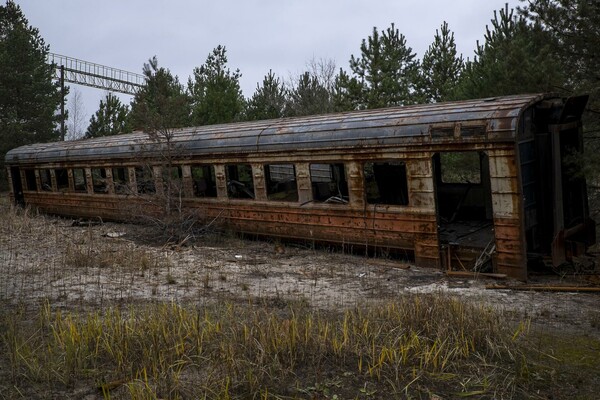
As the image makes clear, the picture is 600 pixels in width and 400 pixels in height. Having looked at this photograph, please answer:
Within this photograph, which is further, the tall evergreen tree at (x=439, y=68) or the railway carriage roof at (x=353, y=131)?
the tall evergreen tree at (x=439, y=68)

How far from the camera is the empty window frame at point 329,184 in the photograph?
38.1 feet

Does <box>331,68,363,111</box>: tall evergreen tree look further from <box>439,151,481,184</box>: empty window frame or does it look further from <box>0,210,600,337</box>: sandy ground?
<box>0,210,600,337</box>: sandy ground

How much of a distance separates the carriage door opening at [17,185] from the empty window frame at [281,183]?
12365 millimetres

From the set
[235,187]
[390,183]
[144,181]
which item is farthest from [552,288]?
[144,181]

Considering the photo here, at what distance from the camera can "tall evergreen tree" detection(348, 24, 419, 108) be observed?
75.0ft

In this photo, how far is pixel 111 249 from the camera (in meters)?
11.8

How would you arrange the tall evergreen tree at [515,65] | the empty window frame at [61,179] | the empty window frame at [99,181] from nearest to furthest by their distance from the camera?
1. the tall evergreen tree at [515,65]
2. the empty window frame at [99,181]
3. the empty window frame at [61,179]

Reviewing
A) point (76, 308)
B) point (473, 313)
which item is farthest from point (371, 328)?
point (76, 308)

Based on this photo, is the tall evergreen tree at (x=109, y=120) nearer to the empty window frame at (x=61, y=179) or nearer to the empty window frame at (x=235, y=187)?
the empty window frame at (x=61, y=179)

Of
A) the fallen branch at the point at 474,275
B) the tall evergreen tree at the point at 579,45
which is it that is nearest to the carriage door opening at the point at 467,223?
the fallen branch at the point at 474,275

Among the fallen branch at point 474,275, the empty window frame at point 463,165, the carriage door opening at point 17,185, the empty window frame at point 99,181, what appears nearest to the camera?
the fallen branch at point 474,275

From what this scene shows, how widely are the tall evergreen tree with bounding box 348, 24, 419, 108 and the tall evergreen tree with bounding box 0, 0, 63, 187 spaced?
52.6 feet

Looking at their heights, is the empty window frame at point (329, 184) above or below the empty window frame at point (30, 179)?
below

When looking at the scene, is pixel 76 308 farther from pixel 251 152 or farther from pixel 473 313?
pixel 251 152
